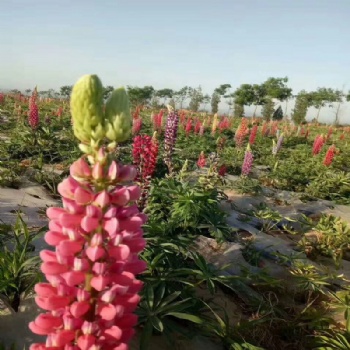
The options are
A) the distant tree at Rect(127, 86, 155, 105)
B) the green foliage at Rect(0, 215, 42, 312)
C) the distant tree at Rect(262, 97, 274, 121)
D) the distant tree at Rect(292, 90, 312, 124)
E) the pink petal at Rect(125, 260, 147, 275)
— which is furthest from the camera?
the distant tree at Rect(127, 86, 155, 105)

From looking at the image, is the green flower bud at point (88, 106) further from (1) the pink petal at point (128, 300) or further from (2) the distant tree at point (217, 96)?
(2) the distant tree at point (217, 96)

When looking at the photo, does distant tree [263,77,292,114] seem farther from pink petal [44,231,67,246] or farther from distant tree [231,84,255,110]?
pink petal [44,231,67,246]

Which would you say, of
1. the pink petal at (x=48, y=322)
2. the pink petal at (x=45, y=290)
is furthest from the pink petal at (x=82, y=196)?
the pink petal at (x=48, y=322)

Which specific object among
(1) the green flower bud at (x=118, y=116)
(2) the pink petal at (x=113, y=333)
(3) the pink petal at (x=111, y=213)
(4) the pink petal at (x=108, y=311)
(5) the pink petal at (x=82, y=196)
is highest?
(1) the green flower bud at (x=118, y=116)

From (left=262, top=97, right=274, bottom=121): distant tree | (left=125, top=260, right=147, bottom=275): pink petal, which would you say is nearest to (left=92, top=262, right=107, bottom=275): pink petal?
(left=125, top=260, right=147, bottom=275): pink petal

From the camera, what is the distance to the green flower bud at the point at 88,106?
1204 millimetres

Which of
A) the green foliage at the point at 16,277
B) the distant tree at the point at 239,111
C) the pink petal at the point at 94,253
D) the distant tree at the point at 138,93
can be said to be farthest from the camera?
the distant tree at the point at 138,93

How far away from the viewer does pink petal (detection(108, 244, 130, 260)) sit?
1.21 meters

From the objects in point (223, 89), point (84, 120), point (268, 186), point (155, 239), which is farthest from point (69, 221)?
point (223, 89)

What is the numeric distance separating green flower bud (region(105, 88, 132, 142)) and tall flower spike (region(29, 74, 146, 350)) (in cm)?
3

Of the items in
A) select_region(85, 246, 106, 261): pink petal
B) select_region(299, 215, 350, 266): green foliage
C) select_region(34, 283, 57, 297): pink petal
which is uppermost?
select_region(85, 246, 106, 261): pink petal

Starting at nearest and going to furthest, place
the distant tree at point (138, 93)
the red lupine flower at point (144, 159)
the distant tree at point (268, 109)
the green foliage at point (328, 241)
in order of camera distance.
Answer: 1. the red lupine flower at point (144, 159)
2. the green foliage at point (328, 241)
3. the distant tree at point (268, 109)
4. the distant tree at point (138, 93)

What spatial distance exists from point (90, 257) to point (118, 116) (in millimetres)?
536

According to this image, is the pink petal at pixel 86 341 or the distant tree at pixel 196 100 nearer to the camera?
the pink petal at pixel 86 341
